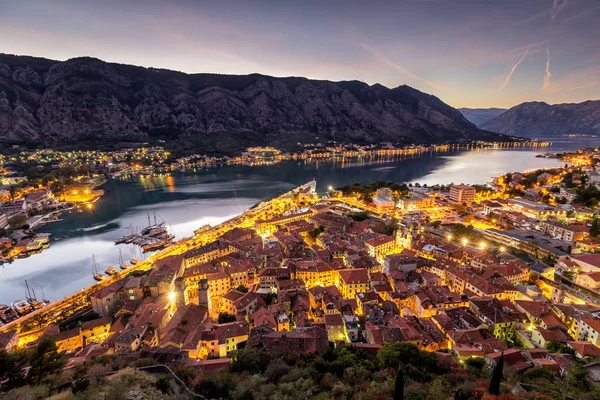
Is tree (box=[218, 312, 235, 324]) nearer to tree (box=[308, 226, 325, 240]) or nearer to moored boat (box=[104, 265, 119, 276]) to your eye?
moored boat (box=[104, 265, 119, 276])

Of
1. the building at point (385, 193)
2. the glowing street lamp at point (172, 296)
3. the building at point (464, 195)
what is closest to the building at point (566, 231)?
the building at point (464, 195)

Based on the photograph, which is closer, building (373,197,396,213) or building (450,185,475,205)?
building (373,197,396,213)

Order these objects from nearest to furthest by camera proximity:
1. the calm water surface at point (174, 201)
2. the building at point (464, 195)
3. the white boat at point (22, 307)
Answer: the white boat at point (22, 307) < the calm water surface at point (174, 201) < the building at point (464, 195)

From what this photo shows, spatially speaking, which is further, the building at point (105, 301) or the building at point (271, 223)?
the building at point (271, 223)

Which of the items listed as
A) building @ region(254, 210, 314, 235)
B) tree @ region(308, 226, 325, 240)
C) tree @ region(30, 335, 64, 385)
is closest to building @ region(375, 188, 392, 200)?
building @ region(254, 210, 314, 235)

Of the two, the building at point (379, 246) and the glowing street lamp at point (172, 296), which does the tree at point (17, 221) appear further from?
the building at point (379, 246)

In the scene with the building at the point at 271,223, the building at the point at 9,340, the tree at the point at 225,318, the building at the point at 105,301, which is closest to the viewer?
the building at the point at 9,340

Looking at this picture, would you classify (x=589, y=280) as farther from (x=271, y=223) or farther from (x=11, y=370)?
(x=11, y=370)
